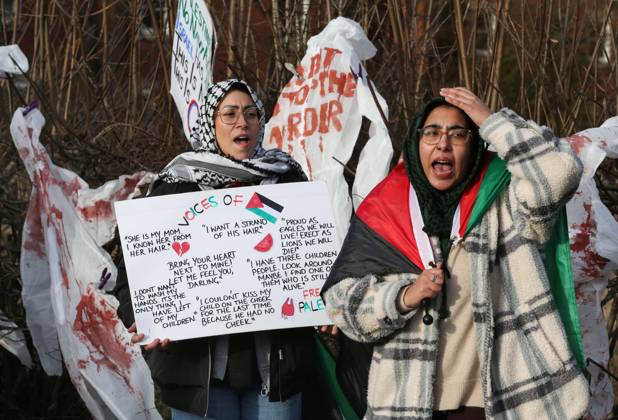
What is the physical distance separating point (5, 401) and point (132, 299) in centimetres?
217

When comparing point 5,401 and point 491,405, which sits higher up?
point 491,405

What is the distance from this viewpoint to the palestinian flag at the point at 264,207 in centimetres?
371

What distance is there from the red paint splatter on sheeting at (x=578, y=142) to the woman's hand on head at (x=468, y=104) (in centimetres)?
99

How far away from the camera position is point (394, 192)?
3232 mm

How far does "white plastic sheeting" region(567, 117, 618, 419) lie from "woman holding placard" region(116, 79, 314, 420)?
39.3 inches

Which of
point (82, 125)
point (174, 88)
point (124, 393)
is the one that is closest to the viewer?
point (124, 393)

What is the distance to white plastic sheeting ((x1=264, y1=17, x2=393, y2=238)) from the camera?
4.85m

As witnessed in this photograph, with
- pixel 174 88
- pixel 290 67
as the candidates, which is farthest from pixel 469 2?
pixel 174 88

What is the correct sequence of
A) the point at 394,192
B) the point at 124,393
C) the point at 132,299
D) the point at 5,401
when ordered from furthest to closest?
the point at 5,401 → the point at 124,393 → the point at 132,299 → the point at 394,192

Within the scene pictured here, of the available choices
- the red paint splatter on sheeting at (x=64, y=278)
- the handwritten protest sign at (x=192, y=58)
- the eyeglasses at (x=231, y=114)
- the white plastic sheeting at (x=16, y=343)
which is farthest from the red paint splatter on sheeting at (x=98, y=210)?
the eyeglasses at (x=231, y=114)

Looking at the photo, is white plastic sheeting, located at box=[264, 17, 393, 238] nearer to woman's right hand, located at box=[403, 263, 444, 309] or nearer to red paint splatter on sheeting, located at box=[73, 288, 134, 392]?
red paint splatter on sheeting, located at box=[73, 288, 134, 392]

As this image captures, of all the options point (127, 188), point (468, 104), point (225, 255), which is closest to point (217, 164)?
point (225, 255)

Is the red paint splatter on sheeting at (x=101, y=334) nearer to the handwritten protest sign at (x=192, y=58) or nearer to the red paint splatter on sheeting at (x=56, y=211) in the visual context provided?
the red paint splatter on sheeting at (x=56, y=211)

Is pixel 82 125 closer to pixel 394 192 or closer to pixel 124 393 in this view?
pixel 124 393
